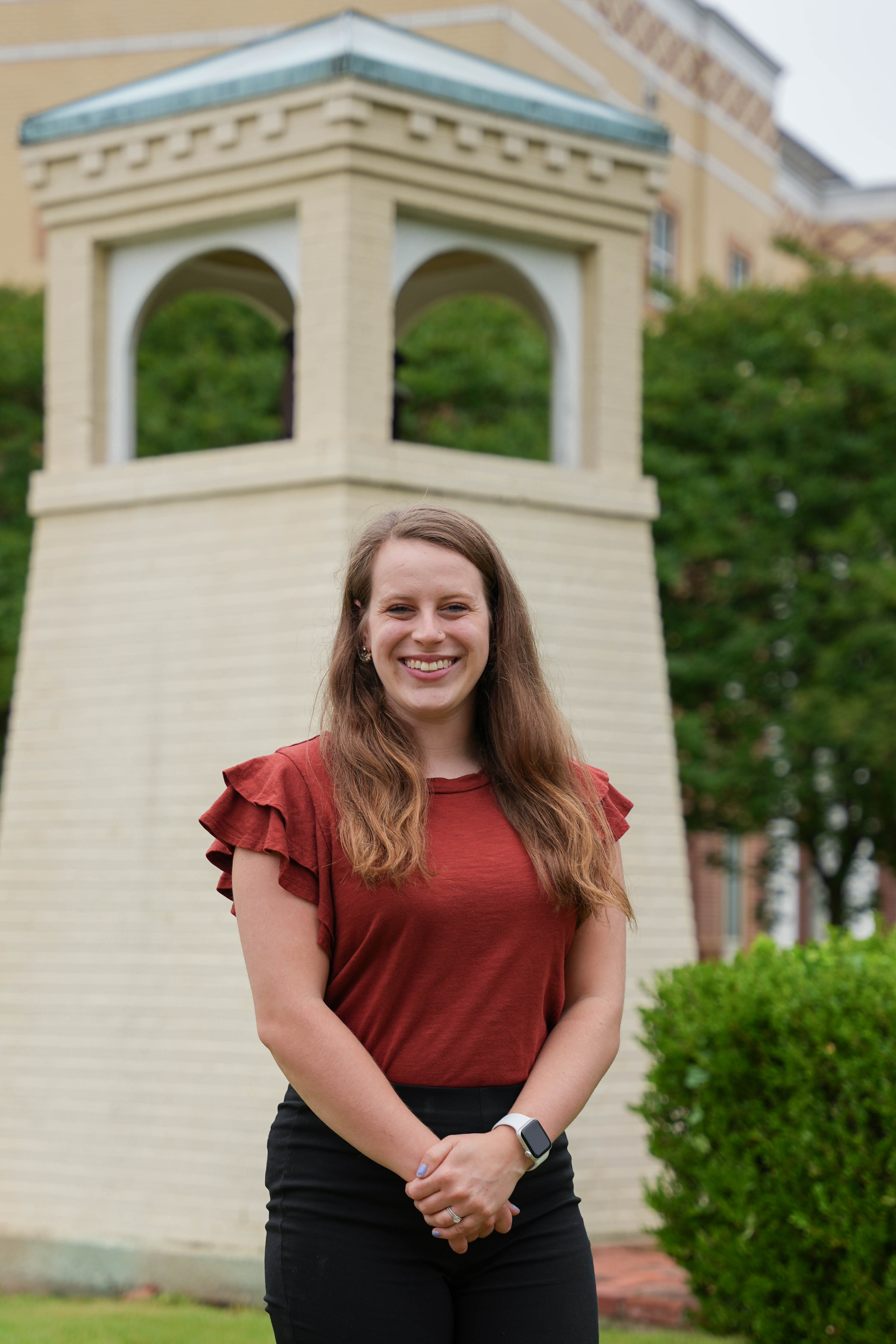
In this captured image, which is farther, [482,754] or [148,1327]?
[148,1327]

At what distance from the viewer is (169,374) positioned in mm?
14820

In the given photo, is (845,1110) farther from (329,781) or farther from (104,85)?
(104,85)

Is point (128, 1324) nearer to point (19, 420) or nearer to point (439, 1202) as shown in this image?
point (439, 1202)

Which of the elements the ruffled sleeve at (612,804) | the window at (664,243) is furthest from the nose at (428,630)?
the window at (664,243)

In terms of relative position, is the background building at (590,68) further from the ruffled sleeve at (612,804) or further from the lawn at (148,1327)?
the ruffled sleeve at (612,804)

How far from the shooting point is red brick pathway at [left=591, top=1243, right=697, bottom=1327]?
600 cm

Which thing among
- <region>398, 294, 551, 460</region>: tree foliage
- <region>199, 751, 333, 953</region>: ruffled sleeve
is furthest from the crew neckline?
<region>398, 294, 551, 460</region>: tree foliage

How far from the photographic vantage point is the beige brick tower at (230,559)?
7.02m

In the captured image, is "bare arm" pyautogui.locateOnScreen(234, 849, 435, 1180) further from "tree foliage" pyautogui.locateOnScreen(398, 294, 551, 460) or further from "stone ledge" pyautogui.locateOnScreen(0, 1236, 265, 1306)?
"tree foliage" pyautogui.locateOnScreen(398, 294, 551, 460)

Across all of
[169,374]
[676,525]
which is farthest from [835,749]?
[169,374]

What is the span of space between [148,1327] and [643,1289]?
1.86 meters

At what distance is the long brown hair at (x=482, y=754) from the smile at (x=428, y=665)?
0.09 m

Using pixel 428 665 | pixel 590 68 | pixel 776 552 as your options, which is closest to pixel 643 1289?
pixel 428 665

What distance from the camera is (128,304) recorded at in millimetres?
7906
